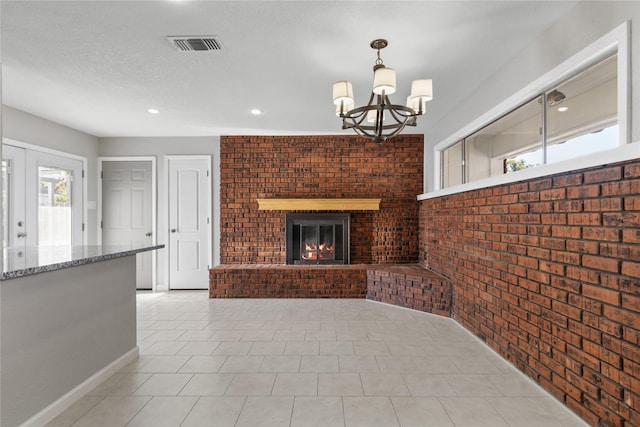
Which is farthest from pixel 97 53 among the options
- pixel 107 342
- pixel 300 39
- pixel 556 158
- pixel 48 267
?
pixel 556 158

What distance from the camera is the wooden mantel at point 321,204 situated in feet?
16.5

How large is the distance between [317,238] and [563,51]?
3.63 m

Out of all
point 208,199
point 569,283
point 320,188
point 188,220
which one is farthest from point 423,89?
point 188,220

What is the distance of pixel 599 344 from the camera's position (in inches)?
71.2

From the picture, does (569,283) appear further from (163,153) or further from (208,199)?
(163,153)

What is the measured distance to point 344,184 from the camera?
5.26 metres

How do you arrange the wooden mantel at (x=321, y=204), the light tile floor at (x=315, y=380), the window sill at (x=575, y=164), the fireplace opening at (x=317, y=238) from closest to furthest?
the window sill at (x=575, y=164) → the light tile floor at (x=315, y=380) → the wooden mantel at (x=321, y=204) → the fireplace opening at (x=317, y=238)

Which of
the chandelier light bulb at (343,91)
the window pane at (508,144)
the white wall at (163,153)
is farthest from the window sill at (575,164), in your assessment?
the white wall at (163,153)

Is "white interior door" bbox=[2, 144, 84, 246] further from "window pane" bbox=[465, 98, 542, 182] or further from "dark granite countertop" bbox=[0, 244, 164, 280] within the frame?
"window pane" bbox=[465, 98, 542, 182]

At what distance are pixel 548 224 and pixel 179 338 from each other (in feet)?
10.2

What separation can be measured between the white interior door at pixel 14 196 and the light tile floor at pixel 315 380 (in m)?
1.84

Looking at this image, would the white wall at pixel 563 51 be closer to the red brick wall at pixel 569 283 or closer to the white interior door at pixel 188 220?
the red brick wall at pixel 569 283

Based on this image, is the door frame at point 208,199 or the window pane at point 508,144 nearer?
the window pane at point 508,144

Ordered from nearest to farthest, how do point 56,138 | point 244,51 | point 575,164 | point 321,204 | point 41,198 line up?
point 575,164, point 244,51, point 41,198, point 56,138, point 321,204
